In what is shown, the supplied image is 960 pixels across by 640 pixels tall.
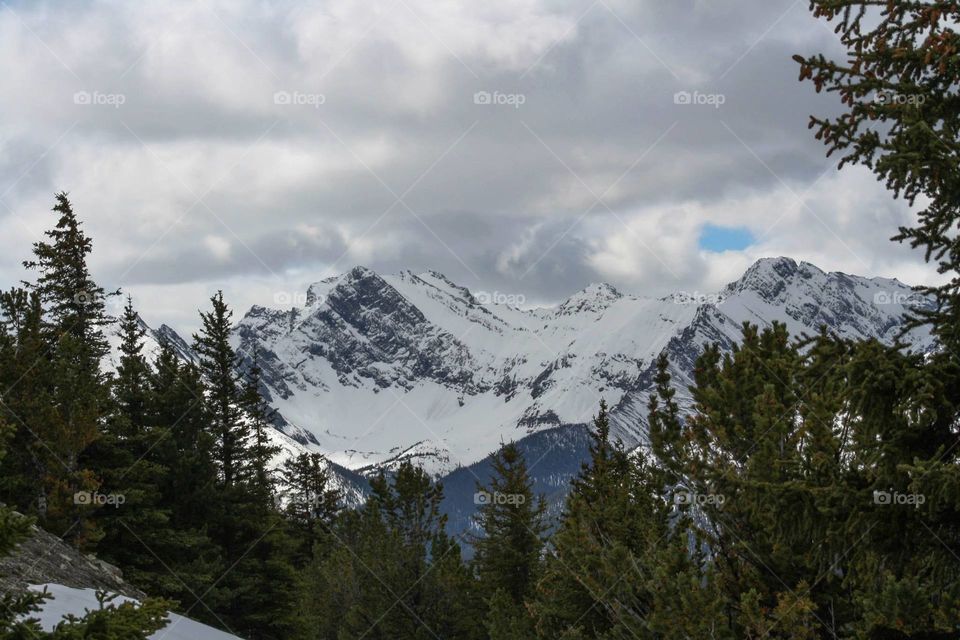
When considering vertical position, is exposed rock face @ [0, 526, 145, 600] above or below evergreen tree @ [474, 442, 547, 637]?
below

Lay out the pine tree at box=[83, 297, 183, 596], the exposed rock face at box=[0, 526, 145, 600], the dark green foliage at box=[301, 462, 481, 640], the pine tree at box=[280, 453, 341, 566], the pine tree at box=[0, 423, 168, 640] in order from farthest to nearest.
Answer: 1. the pine tree at box=[280, 453, 341, 566]
2. the dark green foliage at box=[301, 462, 481, 640]
3. the pine tree at box=[83, 297, 183, 596]
4. the exposed rock face at box=[0, 526, 145, 600]
5. the pine tree at box=[0, 423, 168, 640]

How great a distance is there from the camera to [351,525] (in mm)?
53375

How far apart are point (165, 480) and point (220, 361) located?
23.0ft

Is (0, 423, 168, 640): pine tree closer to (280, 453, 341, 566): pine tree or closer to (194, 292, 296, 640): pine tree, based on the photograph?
(194, 292, 296, 640): pine tree

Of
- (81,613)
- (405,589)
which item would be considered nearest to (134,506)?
(405,589)

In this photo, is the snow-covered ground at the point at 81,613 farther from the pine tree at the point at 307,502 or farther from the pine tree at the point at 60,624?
the pine tree at the point at 307,502

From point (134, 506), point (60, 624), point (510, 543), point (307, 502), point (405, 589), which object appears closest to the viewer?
point (60, 624)

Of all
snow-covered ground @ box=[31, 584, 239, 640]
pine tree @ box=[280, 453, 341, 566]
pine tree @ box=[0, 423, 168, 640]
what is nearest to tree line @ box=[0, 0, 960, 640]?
pine tree @ box=[0, 423, 168, 640]

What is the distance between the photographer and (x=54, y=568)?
49.6 ft

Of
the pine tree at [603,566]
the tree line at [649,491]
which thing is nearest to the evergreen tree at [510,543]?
the tree line at [649,491]

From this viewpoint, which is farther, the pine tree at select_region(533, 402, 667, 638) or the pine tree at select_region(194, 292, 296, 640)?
the pine tree at select_region(194, 292, 296, 640)

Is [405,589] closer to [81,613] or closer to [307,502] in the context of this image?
[81,613]

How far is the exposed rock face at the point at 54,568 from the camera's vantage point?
43.5 feet

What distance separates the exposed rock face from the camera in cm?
1327
